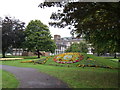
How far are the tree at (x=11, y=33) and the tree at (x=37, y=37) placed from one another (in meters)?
1.62

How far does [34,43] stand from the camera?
96.4 feet

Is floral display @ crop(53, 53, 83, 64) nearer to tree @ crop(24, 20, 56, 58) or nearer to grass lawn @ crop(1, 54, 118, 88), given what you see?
grass lawn @ crop(1, 54, 118, 88)

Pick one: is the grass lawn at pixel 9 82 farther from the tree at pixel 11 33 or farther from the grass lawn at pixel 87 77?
the tree at pixel 11 33

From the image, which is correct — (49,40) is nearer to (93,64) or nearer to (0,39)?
(0,39)

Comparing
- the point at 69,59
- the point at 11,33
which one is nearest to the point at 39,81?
the point at 69,59

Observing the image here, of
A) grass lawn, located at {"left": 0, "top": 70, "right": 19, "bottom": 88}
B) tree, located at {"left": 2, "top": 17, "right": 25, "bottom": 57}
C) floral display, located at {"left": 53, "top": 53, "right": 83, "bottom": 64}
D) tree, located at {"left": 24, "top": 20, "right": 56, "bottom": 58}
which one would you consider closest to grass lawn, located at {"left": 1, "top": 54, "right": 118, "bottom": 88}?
grass lawn, located at {"left": 0, "top": 70, "right": 19, "bottom": 88}

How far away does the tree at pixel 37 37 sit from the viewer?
2967cm

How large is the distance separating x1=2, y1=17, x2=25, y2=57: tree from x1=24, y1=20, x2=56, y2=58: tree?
63.7 inches

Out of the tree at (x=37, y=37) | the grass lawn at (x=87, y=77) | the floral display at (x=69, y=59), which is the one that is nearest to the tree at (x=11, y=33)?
the tree at (x=37, y=37)

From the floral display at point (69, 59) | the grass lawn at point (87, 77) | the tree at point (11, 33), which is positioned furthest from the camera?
the tree at point (11, 33)

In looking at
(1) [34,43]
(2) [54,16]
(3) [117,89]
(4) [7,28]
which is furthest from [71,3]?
(4) [7,28]

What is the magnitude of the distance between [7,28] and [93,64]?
21288 millimetres

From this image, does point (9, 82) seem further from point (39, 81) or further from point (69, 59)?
point (69, 59)

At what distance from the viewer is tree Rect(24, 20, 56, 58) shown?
97.3 feet
